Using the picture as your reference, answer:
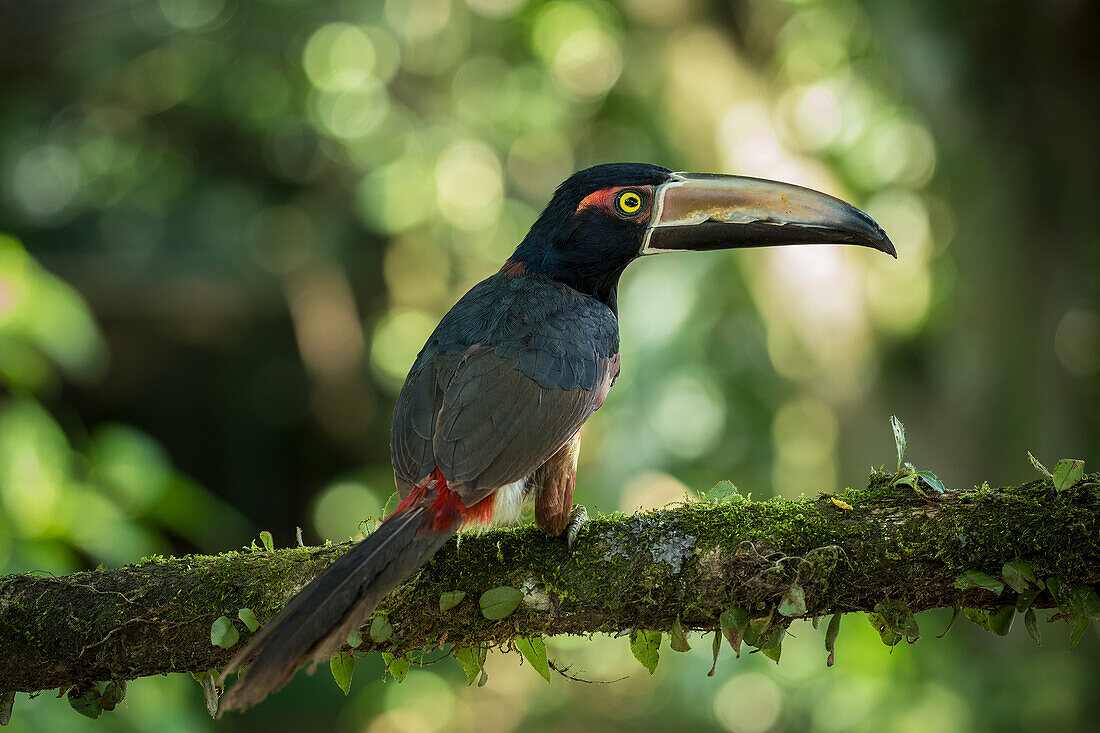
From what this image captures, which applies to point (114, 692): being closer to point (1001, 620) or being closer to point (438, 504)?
point (438, 504)

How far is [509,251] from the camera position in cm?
692

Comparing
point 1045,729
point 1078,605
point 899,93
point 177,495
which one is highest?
point 899,93

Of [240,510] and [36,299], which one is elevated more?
[36,299]

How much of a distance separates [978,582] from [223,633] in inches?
58.2

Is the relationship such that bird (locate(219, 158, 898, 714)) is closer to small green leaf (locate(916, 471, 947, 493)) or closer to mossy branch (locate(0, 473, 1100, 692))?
mossy branch (locate(0, 473, 1100, 692))

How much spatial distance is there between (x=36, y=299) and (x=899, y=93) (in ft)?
13.8

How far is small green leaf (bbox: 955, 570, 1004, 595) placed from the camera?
2.04 metres

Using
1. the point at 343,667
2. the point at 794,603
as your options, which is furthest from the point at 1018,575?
the point at 343,667

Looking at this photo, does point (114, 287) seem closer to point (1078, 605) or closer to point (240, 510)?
point (240, 510)

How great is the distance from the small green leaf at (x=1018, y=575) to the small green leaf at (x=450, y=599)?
1.07 meters

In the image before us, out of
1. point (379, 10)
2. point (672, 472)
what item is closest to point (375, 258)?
point (379, 10)

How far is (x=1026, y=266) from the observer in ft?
17.0

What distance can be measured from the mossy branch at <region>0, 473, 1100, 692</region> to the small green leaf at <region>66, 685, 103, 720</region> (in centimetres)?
3

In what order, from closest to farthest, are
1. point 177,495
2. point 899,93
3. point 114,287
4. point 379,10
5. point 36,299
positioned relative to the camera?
point 36,299
point 177,495
point 899,93
point 379,10
point 114,287
